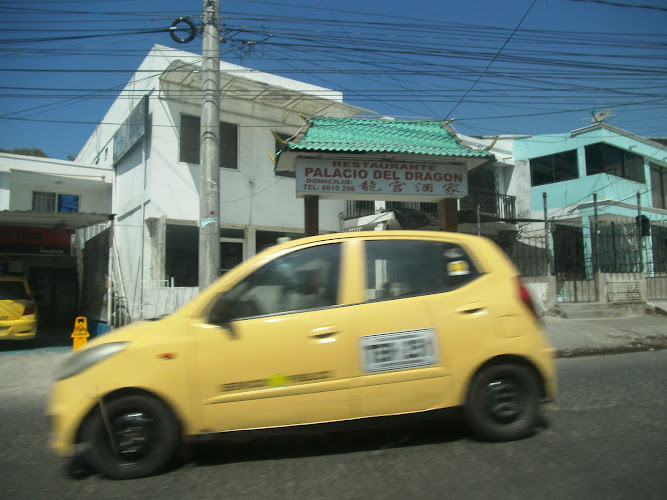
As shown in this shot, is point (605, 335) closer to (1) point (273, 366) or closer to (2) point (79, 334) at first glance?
(1) point (273, 366)

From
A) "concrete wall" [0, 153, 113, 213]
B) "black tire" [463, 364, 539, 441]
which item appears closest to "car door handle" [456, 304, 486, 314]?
"black tire" [463, 364, 539, 441]

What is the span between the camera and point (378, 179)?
10039mm

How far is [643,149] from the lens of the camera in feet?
59.2

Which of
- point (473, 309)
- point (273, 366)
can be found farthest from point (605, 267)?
point (273, 366)

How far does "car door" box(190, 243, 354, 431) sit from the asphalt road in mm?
189

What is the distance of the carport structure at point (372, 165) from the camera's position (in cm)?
972

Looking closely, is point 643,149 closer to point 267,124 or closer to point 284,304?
point 267,124

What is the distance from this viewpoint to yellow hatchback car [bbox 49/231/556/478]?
136 inches

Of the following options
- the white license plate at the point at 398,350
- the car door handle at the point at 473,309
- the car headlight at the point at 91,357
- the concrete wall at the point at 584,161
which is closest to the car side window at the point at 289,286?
the white license plate at the point at 398,350

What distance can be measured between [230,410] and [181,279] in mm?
9873

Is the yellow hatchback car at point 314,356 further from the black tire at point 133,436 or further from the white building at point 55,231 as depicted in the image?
the white building at point 55,231

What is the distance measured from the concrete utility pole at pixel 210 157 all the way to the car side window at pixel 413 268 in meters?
5.26

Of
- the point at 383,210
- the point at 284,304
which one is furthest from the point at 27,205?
the point at 284,304

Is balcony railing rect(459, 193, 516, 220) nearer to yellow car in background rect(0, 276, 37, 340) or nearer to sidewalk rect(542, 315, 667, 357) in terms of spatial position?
sidewalk rect(542, 315, 667, 357)
